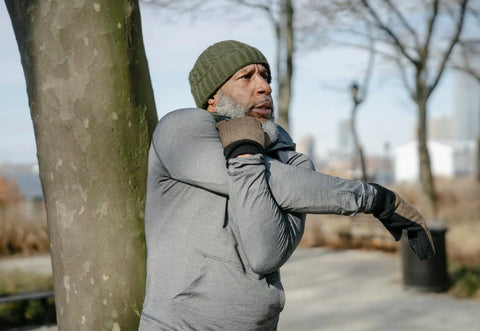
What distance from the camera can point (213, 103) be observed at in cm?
218

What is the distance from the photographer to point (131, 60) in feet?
8.11

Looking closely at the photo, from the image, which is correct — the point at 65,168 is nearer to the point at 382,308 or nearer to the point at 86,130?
the point at 86,130

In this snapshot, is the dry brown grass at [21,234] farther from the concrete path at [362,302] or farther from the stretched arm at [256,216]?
the stretched arm at [256,216]

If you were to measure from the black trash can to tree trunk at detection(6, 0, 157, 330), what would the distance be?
632 cm

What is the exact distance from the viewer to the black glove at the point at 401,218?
6.35 feet

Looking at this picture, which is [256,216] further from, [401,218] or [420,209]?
[420,209]

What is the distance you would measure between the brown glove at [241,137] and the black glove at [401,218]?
0.44 metres

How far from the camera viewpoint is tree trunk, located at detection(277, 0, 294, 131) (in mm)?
12992

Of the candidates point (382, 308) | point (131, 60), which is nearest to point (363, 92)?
point (382, 308)

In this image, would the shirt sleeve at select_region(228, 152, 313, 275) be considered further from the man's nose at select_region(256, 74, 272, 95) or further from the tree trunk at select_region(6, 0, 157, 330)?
the tree trunk at select_region(6, 0, 157, 330)

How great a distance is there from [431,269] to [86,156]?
6734 millimetres

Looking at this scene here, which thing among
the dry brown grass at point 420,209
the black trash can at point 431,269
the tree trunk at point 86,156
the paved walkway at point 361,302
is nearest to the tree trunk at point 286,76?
the dry brown grass at point 420,209

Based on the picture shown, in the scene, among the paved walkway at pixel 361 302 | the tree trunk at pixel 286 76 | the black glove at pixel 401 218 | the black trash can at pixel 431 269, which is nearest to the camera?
the black glove at pixel 401 218

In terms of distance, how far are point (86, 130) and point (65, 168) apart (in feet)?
0.55
